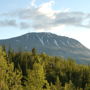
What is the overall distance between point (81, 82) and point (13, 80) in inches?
1995

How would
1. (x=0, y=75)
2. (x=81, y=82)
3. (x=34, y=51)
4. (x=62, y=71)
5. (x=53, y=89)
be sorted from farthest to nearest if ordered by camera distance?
(x=34, y=51)
(x=62, y=71)
(x=81, y=82)
(x=53, y=89)
(x=0, y=75)

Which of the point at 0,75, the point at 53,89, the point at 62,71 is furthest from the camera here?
the point at 62,71

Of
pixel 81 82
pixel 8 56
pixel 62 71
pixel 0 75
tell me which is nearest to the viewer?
pixel 0 75

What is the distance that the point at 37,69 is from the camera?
7850 centimetres

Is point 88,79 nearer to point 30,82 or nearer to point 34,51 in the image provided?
point 34,51

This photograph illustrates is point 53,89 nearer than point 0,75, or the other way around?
point 0,75

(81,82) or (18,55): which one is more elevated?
(18,55)

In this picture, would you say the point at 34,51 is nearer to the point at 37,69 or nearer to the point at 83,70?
the point at 83,70

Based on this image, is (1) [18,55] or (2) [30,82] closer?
(2) [30,82]

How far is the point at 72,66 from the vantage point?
472ft

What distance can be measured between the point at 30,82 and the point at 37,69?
6312 millimetres

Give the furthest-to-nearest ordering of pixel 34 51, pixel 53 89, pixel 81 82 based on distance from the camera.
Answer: pixel 34 51, pixel 81 82, pixel 53 89

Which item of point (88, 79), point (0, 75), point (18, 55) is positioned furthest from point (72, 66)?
point (0, 75)

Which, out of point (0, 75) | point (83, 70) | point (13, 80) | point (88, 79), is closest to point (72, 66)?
point (83, 70)
